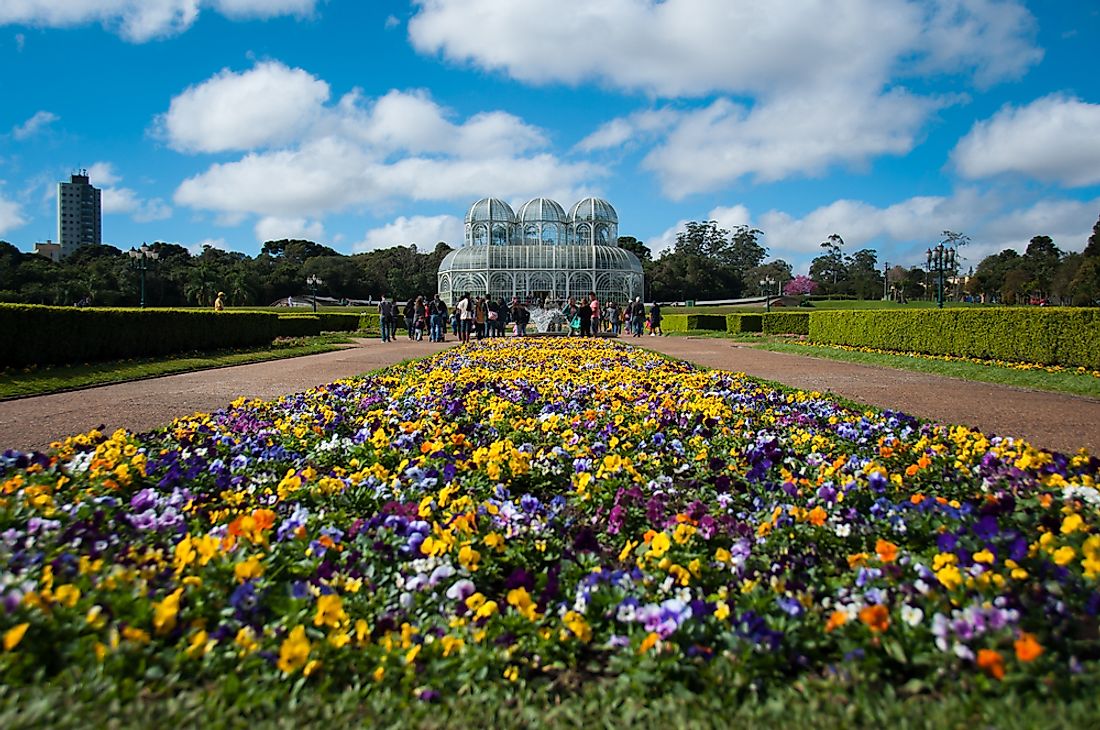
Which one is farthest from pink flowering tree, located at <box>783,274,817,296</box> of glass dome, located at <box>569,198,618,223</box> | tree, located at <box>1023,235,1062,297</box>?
glass dome, located at <box>569,198,618,223</box>

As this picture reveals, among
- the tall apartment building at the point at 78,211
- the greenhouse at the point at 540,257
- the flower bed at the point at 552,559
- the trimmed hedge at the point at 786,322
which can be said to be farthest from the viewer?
the tall apartment building at the point at 78,211

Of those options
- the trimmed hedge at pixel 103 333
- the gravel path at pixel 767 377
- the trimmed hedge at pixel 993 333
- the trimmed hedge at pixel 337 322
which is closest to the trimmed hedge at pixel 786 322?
the trimmed hedge at pixel 993 333

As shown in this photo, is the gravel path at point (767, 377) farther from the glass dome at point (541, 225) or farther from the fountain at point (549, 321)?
the glass dome at point (541, 225)

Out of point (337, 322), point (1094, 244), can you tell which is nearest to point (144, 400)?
point (337, 322)

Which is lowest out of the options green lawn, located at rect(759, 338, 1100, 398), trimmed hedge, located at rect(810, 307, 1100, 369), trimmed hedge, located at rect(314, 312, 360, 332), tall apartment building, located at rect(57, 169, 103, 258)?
green lawn, located at rect(759, 338, 1100, 398)

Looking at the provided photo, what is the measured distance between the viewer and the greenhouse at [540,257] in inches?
1657

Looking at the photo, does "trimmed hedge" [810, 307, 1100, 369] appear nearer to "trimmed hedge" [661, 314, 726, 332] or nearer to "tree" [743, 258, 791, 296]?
"trimmed hedge" [661, 314, 726, 332]

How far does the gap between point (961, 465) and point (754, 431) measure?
1169mm

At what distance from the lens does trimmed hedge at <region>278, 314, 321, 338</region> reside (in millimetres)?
21969

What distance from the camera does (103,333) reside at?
38.1 ft

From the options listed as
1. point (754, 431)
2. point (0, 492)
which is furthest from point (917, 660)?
point (0, 492)

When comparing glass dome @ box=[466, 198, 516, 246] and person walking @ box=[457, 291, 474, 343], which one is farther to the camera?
glass dome @ box=[466, 198, 516, 246]

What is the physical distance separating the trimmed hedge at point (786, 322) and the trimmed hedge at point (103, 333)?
17.8m

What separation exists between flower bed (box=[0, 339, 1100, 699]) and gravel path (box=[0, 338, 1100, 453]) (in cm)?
170
